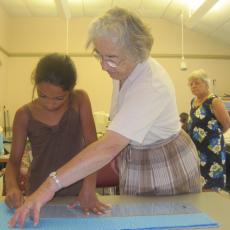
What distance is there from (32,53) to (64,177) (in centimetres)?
558

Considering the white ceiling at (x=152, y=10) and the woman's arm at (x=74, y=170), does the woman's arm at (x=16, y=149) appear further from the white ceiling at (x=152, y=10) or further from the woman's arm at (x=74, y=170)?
the white ceiling at (x=152, y=10)

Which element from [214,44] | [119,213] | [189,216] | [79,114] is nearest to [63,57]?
[79,114]

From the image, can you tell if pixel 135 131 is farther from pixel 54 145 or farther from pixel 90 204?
pixel 54 145

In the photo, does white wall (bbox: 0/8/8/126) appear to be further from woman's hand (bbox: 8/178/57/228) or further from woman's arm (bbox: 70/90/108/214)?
woman's hand (bbox: 8/178/57/228)

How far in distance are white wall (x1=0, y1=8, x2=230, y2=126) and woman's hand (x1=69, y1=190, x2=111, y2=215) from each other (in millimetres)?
5042

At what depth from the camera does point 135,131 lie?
3.19ft

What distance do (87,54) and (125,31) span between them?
203 inches

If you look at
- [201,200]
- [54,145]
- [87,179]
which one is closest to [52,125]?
[54,145]

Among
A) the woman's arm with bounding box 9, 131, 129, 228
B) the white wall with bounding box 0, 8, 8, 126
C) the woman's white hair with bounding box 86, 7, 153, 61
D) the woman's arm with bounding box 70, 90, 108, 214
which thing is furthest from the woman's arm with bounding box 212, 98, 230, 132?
the white wall with bounding box 0, 8, 8, 126

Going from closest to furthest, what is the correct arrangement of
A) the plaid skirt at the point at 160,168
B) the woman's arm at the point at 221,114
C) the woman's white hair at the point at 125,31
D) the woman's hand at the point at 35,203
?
1. the woman's hand at the point at 35,203
2. the woman's white hair at the point at 125,31
3. the plaid skirt at the point at 160,168
4. the woman's arm at the point at 221,114

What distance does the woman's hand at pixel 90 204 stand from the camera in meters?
1.08

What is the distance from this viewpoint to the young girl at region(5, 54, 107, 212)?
4.06 feet

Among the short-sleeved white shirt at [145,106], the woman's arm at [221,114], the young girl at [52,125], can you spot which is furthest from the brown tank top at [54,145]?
the woman's arm at [221,114]

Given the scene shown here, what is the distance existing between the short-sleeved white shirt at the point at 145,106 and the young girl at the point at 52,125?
0.23 metres
